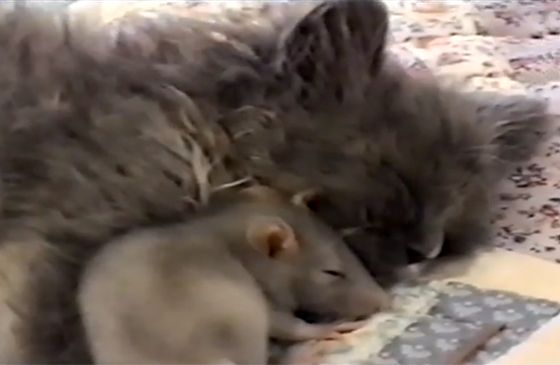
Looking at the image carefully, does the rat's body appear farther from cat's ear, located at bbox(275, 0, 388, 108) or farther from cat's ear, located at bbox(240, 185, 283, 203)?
cat's ear, located at bbox(275, 0, 388, 108)

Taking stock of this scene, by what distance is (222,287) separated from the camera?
90 centimetres

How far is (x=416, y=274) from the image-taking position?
1.10 m

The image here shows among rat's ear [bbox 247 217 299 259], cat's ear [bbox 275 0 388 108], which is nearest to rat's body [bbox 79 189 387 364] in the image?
rat's ear [bbox 247 217 299 259]

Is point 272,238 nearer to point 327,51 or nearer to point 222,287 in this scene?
point 222,287

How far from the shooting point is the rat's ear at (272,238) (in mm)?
955

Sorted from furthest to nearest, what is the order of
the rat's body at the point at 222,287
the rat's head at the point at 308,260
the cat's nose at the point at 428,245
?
the cat's nose at the point at 428,245 < the rat's head at the point at 308,260 < the rat's body at the point at 222,287

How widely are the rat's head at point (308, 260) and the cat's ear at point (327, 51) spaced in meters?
0.11

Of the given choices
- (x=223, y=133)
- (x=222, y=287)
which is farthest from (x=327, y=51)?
(x=222, y=287)

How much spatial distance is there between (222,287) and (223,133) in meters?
0.20

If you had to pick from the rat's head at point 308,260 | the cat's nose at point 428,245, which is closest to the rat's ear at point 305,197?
the rat's head at point 308,260

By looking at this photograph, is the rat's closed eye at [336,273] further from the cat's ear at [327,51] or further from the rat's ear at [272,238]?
the cat's ear at [327,51]

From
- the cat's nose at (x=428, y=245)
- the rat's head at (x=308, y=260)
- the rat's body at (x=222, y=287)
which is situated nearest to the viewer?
the rat's body at (x=222, y=287)

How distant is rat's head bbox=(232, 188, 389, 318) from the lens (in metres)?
0.96

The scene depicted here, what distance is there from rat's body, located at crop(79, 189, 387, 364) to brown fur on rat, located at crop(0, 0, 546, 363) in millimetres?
40
